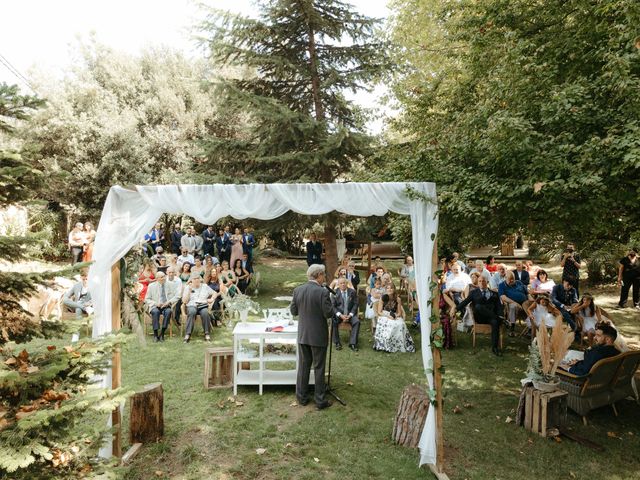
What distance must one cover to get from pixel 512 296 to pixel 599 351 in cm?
404

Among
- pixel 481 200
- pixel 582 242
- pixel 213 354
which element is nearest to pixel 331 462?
pixel 213 354

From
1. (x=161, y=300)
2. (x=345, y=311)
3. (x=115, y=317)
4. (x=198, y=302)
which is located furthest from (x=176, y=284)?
(x=115, y=317)

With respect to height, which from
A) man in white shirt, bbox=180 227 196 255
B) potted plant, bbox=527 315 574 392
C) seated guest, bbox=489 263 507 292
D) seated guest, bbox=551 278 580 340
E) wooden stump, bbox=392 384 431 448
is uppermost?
man in white shirt, bbox=180 227 196 255

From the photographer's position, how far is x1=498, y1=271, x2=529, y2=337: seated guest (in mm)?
9773

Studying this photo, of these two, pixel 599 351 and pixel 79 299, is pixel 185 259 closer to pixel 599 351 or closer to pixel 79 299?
pixel 79 299

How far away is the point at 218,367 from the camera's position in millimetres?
Result: 6668

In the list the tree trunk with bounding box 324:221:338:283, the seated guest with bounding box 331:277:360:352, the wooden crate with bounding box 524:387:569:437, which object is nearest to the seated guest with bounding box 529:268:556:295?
the seated guest with bounding box 331:277:360:352

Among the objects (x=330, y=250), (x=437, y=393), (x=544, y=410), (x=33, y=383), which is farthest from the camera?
(x=330, y=250)

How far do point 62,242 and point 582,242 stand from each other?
62.2ft

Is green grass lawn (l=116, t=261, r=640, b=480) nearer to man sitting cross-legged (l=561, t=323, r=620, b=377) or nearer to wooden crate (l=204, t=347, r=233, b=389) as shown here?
wooden crate (l=204, t=347, r=233, b=389)

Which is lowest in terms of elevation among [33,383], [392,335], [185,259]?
[392,335]

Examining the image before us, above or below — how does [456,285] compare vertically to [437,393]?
above

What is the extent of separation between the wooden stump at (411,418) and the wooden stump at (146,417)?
2.82m

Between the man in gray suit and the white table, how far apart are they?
1.40 ft
